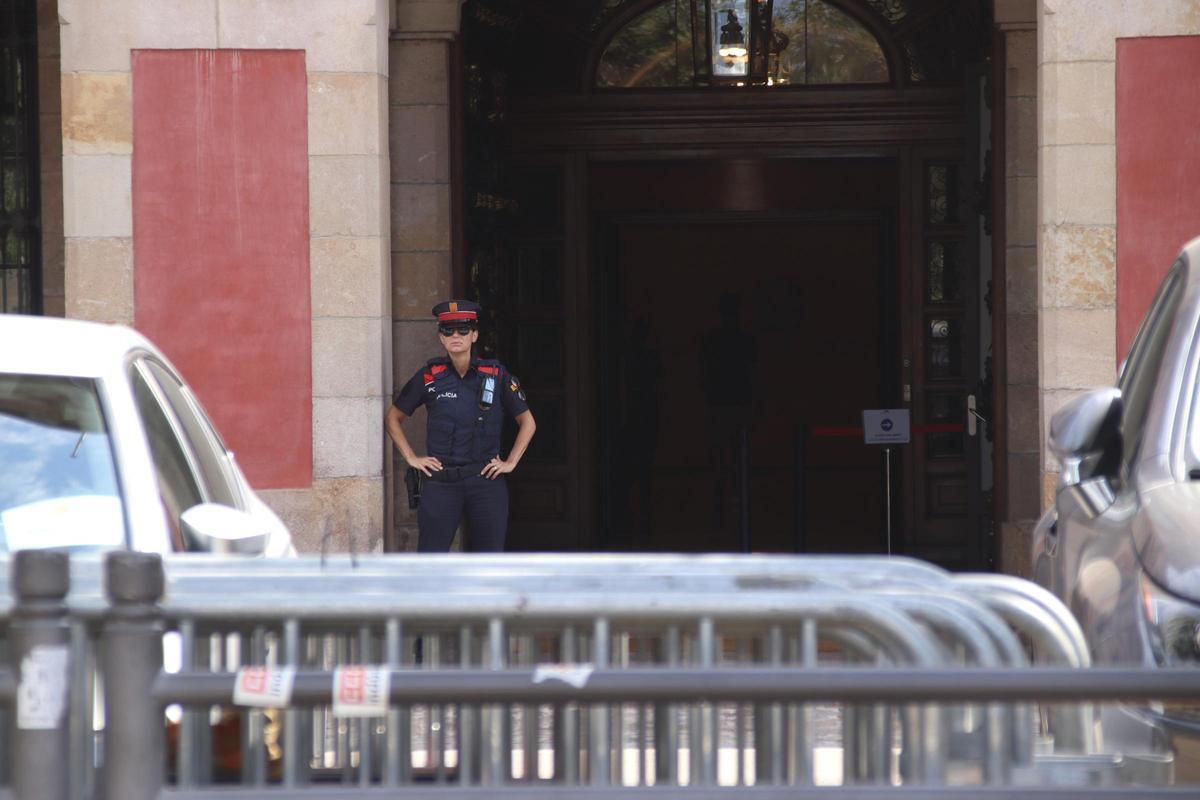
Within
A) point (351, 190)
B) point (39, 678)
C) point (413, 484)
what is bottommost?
point (413, 484)

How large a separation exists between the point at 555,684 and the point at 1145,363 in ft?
11.9

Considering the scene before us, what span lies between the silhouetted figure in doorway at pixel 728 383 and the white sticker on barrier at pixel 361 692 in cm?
1385

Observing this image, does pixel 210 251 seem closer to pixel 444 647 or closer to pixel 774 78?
pixel 774 78

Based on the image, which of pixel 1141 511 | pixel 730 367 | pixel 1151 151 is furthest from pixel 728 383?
pixel 1141 511

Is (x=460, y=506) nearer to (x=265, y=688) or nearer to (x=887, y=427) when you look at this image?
(x=887, y=427)

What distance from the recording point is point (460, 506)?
10.1m

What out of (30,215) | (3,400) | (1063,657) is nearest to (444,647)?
(1063,657)

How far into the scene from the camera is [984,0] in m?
13.4

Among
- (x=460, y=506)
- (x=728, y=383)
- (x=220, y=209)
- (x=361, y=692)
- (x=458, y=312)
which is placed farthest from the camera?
(x=728, y=383)

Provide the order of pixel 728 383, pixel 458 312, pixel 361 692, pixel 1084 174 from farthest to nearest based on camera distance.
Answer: pixel 728 383, pixel 1084 174, pixel 458 312, pixel 361 692

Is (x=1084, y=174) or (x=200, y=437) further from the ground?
(x=1084, y=174)

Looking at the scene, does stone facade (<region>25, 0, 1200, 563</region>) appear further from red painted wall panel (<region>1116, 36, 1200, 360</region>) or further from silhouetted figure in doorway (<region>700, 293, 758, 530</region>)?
silhouetted figure in doorway (<region>700, 293, 758, 530</region>)

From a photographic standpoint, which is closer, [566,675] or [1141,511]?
[566,675]

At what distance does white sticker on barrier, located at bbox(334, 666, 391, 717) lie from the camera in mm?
2699
